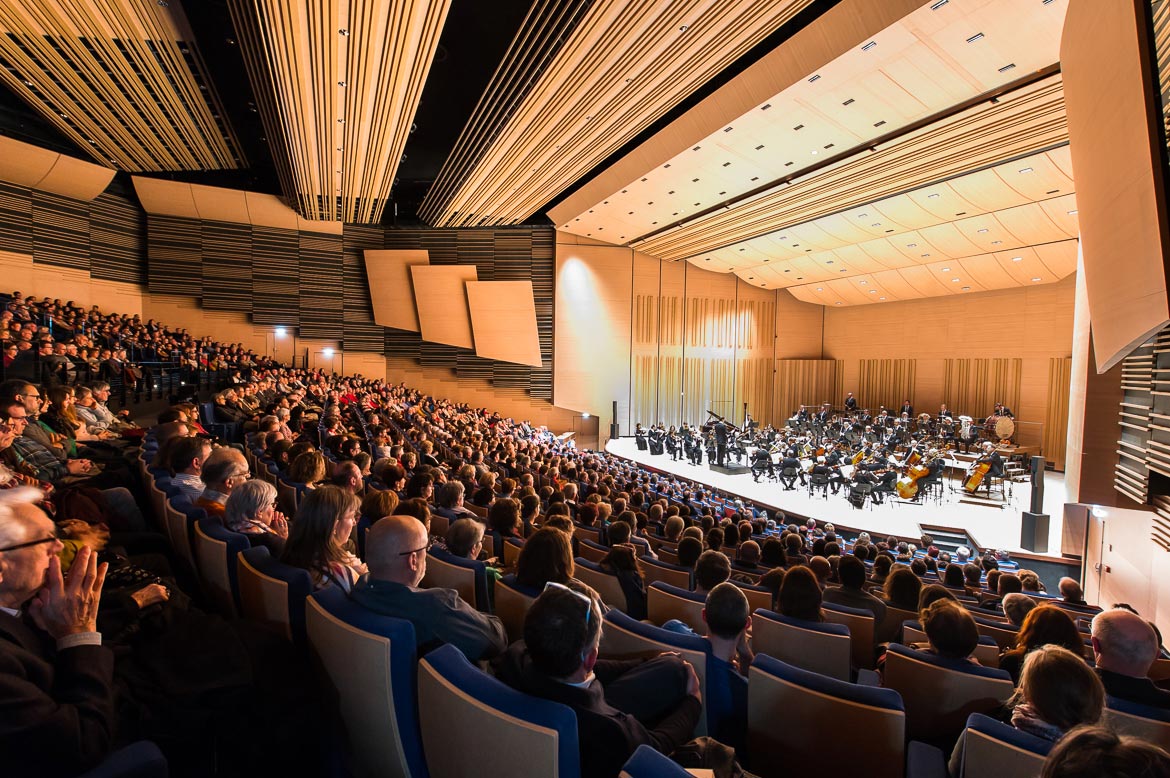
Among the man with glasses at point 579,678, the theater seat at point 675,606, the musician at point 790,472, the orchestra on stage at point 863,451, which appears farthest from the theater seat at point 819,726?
the musician at point 790,472

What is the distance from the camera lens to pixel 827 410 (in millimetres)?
21984

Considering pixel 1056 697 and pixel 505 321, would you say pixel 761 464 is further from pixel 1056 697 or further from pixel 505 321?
pixel 1056 697

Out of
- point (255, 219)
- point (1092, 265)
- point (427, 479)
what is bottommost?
point (427, 479)

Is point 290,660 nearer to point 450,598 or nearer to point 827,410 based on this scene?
point 450,598

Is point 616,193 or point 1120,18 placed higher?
point 616,193

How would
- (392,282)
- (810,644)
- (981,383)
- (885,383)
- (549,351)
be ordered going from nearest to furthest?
1. (810,644)
2. (981,383)
3. (392,282)
4. (549,351)
5. (885,383)

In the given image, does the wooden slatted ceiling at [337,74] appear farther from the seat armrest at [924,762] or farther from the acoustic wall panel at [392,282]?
the seat armrest at [924,762]

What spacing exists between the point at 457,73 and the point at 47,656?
12379 mm

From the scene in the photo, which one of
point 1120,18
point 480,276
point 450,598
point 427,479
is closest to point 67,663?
point 450,598

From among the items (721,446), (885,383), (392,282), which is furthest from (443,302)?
(885,383)

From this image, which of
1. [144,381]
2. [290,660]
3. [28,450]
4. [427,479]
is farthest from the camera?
[144,381]

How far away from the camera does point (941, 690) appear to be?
84.8 inches

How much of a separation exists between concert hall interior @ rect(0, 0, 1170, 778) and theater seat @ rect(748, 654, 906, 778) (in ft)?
0.05

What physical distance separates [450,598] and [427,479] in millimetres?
2900
